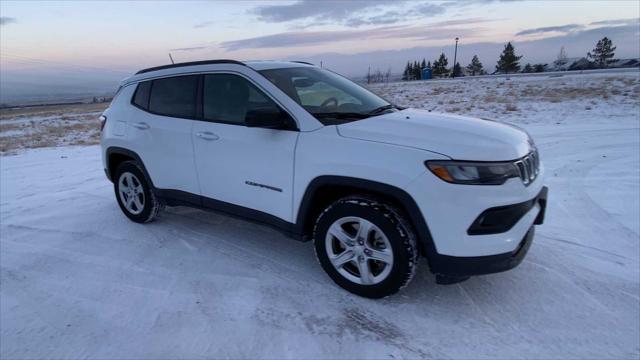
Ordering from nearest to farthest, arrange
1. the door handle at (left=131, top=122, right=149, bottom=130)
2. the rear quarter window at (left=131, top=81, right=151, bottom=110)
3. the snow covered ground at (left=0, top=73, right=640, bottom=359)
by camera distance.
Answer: the snow covered ground at (left=0, top=73, right=640, bottom=359) → the door handle at (left=131, top=122, right=149, bottom=130) → the rear quarter window at (left=131, top=81, right=151, bottom=110)

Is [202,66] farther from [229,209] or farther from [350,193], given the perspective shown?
[350,193]

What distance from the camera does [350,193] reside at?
3174mm

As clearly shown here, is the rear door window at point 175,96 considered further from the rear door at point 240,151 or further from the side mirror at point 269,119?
the side mirror at point 269,119

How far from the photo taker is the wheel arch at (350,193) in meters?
2.77

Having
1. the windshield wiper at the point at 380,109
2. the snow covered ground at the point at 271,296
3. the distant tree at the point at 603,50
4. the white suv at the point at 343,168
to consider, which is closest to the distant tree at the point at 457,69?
the distant tree at the point at 603,50

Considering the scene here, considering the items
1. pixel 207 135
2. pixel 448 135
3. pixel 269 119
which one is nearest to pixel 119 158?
pixel 207 135

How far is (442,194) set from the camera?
2.64 meters

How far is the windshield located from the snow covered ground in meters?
1.35

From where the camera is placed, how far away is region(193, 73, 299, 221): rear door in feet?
10.9

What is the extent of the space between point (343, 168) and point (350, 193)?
28cm

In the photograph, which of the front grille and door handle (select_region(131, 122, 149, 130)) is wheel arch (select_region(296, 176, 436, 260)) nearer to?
the front grille

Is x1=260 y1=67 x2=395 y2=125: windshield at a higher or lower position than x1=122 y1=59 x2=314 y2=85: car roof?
lower

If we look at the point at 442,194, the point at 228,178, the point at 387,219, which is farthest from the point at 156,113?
the point at 442,194

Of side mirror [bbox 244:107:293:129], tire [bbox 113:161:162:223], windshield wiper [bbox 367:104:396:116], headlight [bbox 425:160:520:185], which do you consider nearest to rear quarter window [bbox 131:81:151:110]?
tire [bbox 113:161:162:223]
